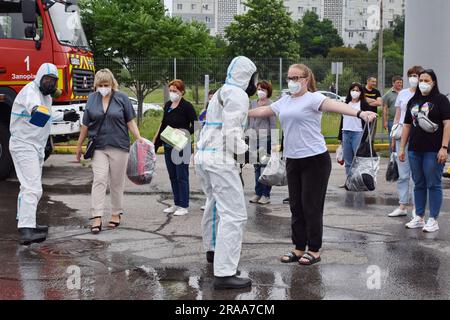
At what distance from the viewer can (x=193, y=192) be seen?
10836 millimetres

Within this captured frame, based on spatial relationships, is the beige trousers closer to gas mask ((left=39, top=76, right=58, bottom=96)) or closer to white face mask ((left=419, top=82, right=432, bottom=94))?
gas mask ((left=39, top=76, right=58, bottom=96))

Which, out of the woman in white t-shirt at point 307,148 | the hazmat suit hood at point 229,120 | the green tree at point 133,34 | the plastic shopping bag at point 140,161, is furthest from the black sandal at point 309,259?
the green tree at point 133,34

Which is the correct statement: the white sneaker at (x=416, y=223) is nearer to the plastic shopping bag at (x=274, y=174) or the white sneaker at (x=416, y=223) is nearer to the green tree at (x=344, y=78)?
the plastic shopping bag at (x=274, y=174)

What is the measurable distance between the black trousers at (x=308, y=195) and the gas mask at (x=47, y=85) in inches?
106

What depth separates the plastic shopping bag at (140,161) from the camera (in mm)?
8234

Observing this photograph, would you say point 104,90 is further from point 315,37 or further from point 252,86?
point 315,37

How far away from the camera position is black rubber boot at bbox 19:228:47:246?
729 cm

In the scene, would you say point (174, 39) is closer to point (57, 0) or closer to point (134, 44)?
point (134, 44)

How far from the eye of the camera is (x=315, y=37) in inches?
3329

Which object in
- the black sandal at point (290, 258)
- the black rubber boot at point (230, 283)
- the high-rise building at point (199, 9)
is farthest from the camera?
the high-rise building at point (199, 9)

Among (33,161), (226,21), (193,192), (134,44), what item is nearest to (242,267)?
(33,161)

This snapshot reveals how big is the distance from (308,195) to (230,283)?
3.89 ft

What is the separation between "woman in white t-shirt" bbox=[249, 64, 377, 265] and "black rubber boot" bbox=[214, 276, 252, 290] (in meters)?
0.90

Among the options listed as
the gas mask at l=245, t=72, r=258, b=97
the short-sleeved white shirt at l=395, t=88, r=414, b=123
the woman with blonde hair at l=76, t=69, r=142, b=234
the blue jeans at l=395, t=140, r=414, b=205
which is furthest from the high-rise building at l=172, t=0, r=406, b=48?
the gas mask at l=245, t=72, r=258, b=97
